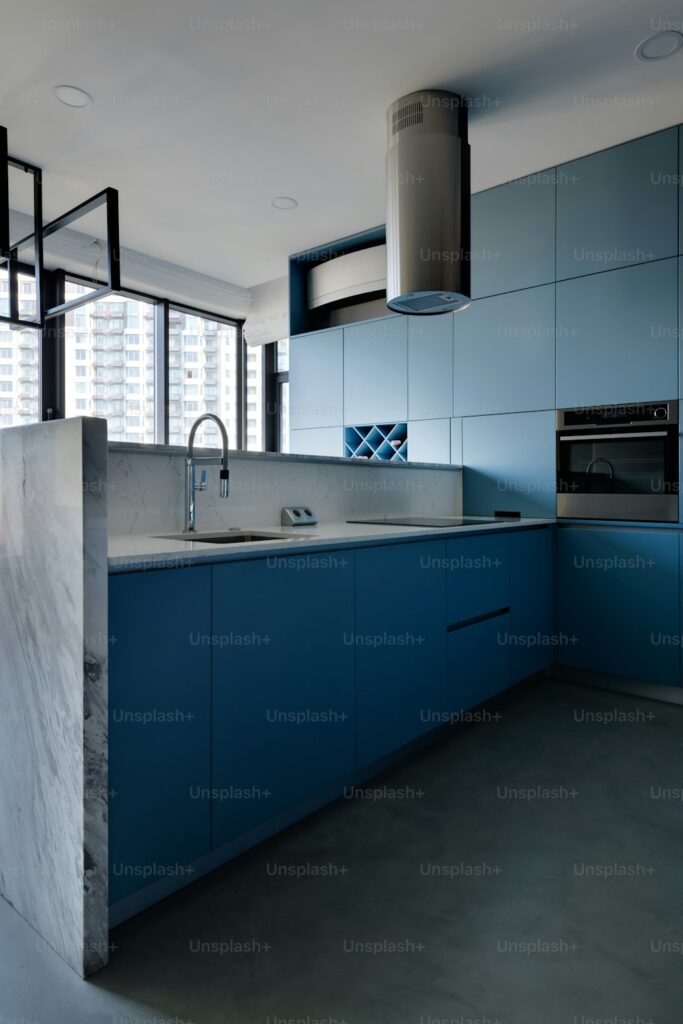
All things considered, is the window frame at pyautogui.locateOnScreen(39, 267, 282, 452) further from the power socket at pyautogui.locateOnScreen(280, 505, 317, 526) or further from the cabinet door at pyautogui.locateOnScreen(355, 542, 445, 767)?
the cabinet door at pyautogui.locateOnScreen(355, 542, 445, 767)

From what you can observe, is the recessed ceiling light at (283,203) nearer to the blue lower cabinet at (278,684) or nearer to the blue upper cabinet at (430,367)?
the blue upper cabinet at (430,367)

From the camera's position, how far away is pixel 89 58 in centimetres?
269

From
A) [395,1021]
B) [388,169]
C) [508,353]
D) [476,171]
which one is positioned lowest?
[395,1021]

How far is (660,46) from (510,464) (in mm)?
1961

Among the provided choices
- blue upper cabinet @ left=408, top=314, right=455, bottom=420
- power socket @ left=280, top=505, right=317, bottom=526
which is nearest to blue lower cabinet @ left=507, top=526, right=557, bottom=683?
power socket @ left=280, top=505, right=317, bottom=526

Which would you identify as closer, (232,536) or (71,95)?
(232,536)

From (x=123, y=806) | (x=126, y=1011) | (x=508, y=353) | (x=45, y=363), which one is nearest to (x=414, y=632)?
(x=123, y=806)

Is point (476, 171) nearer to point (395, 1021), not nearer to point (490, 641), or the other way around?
point (490, 641)

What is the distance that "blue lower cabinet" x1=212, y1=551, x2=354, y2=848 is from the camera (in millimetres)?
1615

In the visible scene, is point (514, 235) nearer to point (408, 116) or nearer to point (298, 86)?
point (408, 116)

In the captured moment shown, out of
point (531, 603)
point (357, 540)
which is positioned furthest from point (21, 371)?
point (531, 603)

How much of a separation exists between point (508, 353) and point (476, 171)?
1.03 m

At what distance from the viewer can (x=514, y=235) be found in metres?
3.54

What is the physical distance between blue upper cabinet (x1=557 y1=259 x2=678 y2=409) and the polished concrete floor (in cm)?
186
